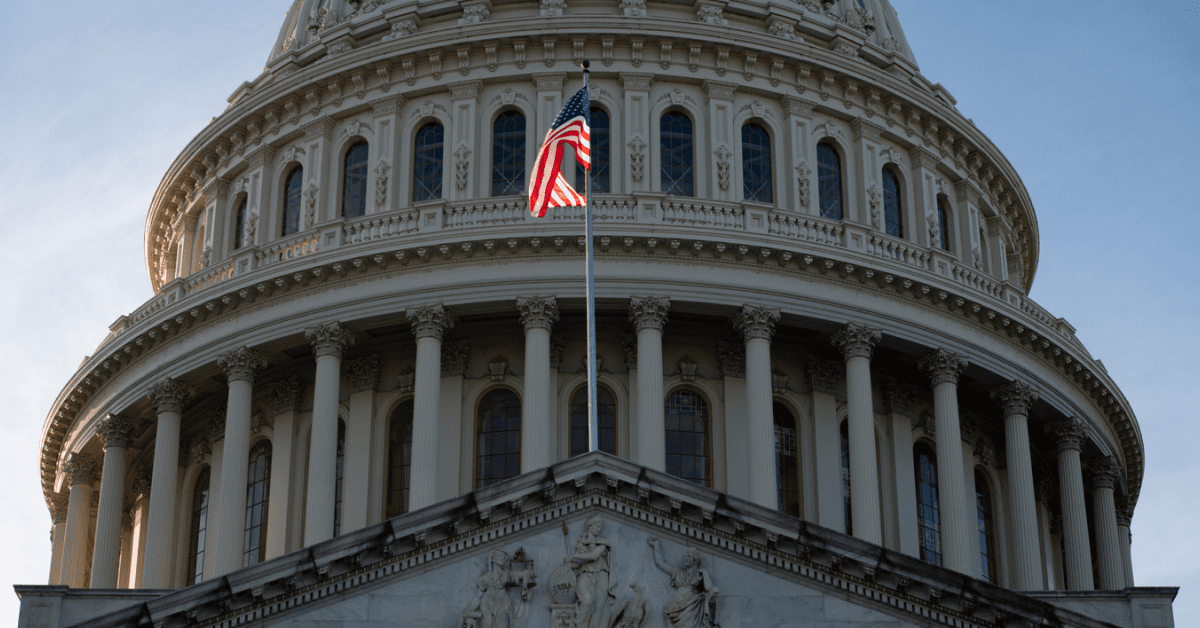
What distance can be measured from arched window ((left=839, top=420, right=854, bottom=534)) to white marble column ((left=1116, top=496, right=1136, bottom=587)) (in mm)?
11560

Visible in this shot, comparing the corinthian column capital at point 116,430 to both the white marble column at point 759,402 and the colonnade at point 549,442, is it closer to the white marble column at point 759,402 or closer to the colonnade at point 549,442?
the colonnade at point 549,442

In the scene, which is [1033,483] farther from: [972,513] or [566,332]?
[566,332]

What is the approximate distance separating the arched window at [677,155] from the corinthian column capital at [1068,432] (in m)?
11.5

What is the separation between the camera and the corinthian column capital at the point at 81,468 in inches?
2156

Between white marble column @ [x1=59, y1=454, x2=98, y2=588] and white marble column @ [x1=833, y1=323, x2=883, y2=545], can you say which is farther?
white marble column @ [x1=59, y1=454, x2=98, y2=588]

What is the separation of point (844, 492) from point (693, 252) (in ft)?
22.5

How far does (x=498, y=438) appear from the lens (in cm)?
4809

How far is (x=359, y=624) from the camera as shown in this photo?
100 ft

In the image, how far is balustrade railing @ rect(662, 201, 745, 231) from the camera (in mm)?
48406

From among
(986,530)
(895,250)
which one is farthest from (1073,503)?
(895,250)

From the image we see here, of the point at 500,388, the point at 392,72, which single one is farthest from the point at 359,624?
the point at 392,72

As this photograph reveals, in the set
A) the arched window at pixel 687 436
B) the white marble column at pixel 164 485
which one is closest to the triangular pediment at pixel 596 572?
the arched window at pixel 687 436

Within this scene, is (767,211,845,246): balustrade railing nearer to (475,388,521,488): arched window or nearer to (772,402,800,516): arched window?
(772,402,800,516): arched window

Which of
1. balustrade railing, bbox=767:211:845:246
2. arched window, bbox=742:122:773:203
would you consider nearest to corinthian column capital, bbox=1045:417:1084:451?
balustrade railing, bbox=767:211:845:246
